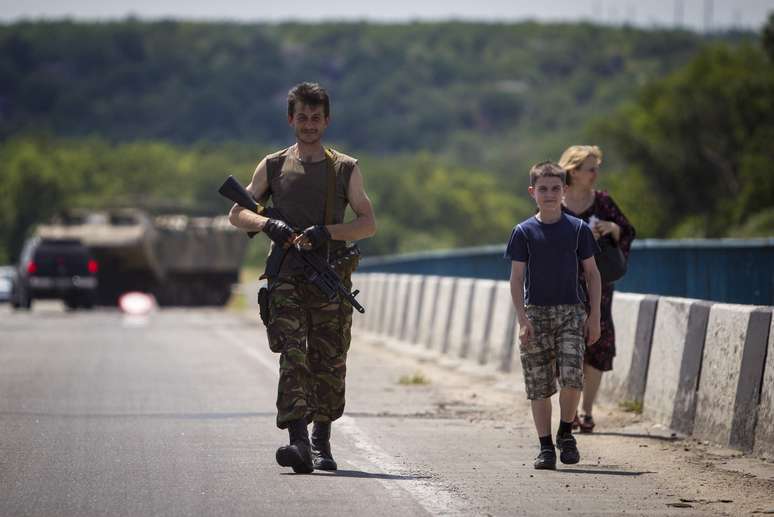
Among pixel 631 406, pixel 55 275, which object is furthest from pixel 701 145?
pixel 631 406

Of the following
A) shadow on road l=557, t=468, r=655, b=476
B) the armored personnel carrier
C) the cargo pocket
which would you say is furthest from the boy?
the armored personnel carrier

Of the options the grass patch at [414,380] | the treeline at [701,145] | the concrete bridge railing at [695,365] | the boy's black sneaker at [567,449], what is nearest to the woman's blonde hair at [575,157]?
the concrete bridge railing at [695,365]

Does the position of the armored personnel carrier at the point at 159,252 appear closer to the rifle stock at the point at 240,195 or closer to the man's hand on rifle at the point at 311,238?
the rifle stock at the point at 240,195

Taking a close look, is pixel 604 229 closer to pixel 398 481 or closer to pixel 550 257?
pixel 550 257

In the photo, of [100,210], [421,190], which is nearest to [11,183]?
[421,190]

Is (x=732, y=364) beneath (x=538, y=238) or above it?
beneath

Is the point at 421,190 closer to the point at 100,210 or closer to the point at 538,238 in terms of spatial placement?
the point at 100,210

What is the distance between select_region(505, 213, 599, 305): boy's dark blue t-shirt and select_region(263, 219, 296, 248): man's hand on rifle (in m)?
1.29

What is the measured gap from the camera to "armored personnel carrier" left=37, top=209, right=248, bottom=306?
4009 cm

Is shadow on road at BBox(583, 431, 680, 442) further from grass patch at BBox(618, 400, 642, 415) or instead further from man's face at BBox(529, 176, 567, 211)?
man's face at BBox(529, 176, 567, 211)

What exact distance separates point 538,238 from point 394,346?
12.8m

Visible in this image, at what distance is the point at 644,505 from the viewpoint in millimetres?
7379

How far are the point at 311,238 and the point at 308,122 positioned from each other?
64 centimetres

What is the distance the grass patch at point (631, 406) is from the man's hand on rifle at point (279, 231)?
159 inches
